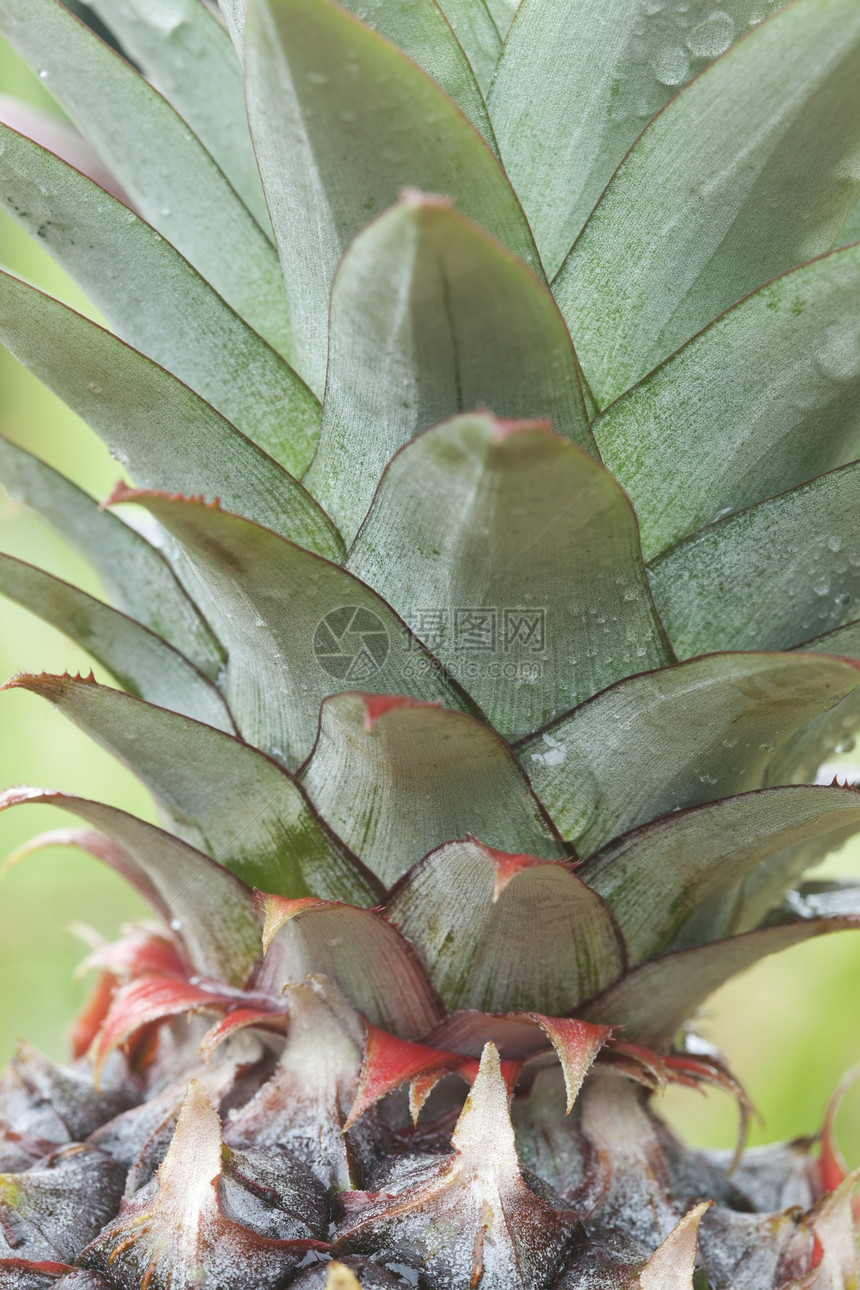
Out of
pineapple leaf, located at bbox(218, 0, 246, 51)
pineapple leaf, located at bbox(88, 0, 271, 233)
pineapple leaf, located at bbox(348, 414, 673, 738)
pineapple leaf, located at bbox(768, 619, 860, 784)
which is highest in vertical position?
pineapple leaf, located at bbox(88, 0, 271, 233)

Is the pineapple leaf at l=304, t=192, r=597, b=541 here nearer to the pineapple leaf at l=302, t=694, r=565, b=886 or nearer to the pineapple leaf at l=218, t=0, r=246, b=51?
the pineapple leaf at l=302, t=694, r=565, b=886

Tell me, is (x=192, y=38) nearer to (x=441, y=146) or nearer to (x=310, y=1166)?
(x=441, y=146)

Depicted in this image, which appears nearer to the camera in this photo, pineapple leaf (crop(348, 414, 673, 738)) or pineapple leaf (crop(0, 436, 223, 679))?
pineapple leaf (crop(348, 414, 673, 738))

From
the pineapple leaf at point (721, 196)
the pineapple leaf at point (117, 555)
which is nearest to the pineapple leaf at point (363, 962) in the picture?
the pineapple leaf at point (117, 555)

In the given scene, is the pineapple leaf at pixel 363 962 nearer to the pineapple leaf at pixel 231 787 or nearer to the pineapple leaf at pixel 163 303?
the pineapple leaf at pixel 231 787

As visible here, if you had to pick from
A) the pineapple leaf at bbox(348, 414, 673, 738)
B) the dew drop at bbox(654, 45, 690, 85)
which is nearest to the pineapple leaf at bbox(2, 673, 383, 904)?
the pineapple leaf at bbox(348, 414, 673, 738)

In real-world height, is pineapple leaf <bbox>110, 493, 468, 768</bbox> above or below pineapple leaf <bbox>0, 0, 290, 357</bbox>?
below

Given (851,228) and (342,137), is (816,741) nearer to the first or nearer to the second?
(851,228)
